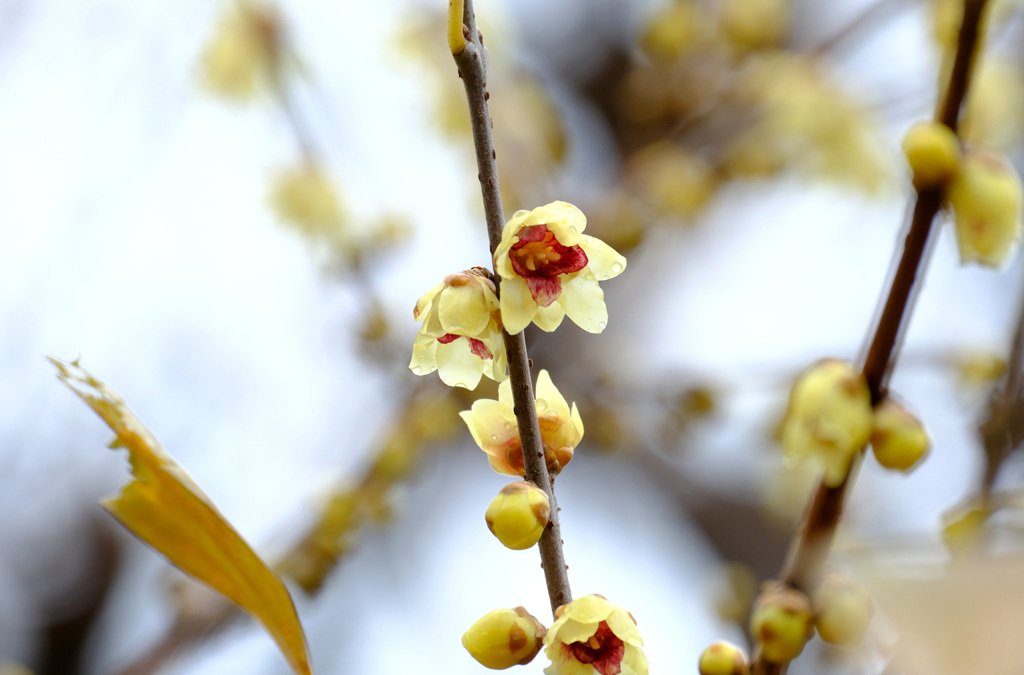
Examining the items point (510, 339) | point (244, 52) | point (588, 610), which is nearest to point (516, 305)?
point (510, 339)

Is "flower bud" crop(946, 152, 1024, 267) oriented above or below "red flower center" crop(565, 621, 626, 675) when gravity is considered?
above

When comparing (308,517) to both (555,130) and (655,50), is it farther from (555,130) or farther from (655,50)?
(655,50)

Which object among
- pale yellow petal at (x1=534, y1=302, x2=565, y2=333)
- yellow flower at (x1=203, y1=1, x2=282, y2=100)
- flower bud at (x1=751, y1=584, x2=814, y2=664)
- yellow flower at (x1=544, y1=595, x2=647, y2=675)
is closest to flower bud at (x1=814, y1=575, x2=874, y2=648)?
flower bud at (x1=751, y1=584, x2=814, y2=664)

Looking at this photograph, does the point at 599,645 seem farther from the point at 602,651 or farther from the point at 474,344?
the point at 474,344

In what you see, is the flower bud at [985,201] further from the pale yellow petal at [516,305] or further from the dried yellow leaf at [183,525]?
the dried yellow leaf at [183,525]

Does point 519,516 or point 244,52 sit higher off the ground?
point 244,52

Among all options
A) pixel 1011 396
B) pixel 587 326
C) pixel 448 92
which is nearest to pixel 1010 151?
pixel 1011 396

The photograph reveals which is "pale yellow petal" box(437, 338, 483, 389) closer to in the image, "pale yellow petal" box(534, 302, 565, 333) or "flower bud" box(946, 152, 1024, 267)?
"pale yellow petal" box(534, 302, 565, 333)
